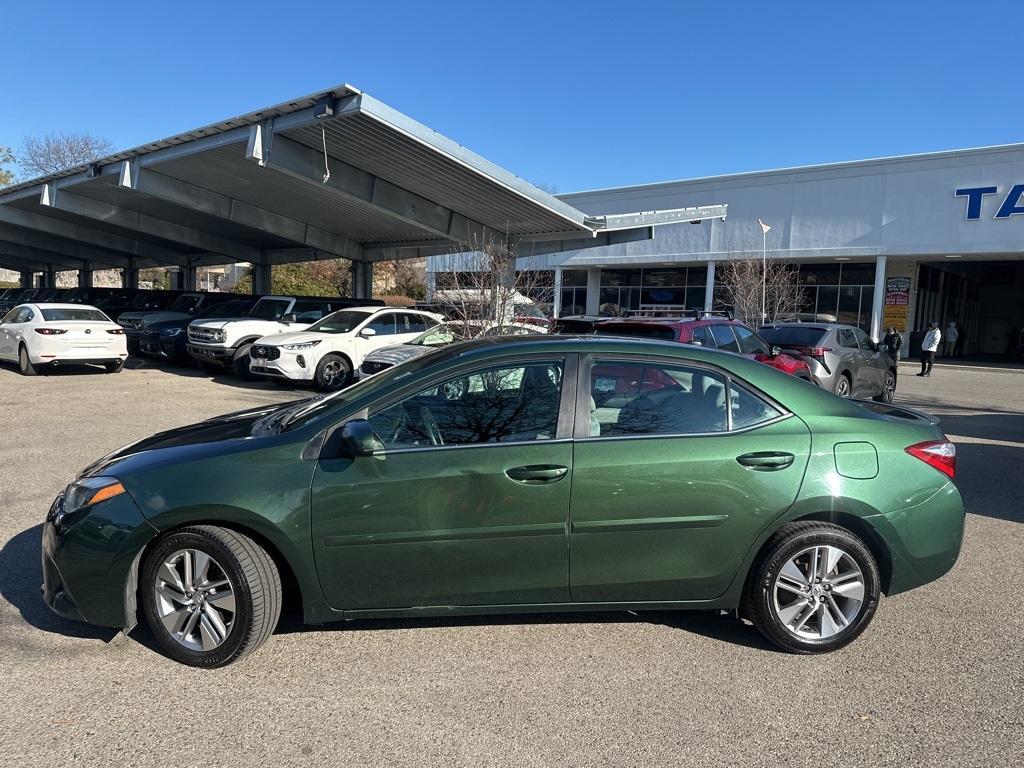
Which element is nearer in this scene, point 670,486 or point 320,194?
point 670,486

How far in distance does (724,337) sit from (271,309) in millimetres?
10917

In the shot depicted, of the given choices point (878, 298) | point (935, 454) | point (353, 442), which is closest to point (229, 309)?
point (353, 442)

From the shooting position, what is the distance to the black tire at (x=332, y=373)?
13.0 m

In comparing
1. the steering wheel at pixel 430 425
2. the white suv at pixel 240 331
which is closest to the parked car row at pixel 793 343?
the steering wheel at pixel 430 425

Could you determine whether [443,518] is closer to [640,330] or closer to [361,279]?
[640,330]

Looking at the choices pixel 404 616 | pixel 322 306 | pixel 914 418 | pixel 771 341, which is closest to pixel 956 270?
pixel 771 341

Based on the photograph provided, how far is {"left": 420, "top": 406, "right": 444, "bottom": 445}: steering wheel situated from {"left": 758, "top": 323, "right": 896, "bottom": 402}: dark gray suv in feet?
30.7

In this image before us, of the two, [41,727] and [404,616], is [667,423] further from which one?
[41,727]

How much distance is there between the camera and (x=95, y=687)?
3.19 m

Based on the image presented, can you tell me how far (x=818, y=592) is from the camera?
11.8 feet

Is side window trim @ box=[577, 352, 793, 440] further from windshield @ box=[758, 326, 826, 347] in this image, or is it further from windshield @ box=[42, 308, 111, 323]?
windshield @ box=[42, 308, 111, 323]

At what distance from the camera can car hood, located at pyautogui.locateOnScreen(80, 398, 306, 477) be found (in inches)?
136

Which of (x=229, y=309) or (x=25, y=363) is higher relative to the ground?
(x=229, y=309)

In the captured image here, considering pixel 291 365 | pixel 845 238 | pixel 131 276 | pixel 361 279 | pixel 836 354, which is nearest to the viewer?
pixel 836 354
